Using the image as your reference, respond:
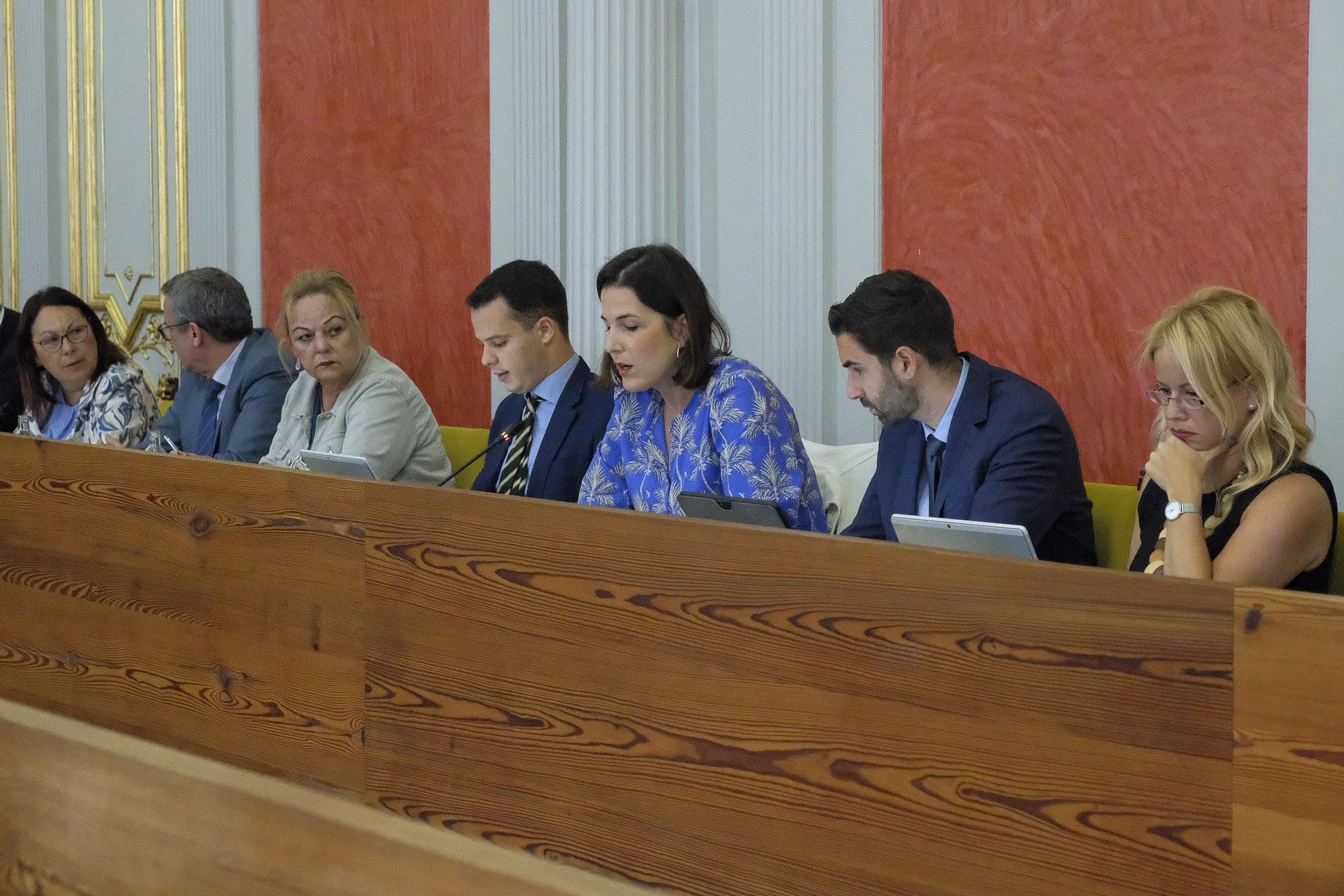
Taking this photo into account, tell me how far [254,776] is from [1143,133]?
7.30 feet

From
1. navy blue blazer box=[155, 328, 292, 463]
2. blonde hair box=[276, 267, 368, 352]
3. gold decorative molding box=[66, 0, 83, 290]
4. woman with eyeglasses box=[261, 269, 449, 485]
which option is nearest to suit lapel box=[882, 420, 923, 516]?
woman with eyeglasses box=[261, 269, 449, 485]

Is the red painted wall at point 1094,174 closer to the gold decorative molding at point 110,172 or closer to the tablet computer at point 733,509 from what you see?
the tablet computer at point 733,509

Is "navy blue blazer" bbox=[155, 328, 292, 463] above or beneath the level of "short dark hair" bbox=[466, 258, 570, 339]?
beneath

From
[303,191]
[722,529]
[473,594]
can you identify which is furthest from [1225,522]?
[303,191]

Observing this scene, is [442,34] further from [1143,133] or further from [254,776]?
[254,776]

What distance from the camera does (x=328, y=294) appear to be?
11.6ft

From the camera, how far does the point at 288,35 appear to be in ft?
16.3

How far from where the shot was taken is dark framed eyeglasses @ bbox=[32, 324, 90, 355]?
3.99 meters

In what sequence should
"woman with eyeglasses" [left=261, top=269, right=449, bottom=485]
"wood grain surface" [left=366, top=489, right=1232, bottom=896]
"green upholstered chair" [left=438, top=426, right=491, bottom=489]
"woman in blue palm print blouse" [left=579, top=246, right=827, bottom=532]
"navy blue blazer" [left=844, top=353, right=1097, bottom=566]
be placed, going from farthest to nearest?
"green upholstered chair" [left=438, top=426, right=491, bottom=489], "woman with eyeglasses" [left=261, top=269, right=449, bottom=485], "woman in blue palm print blouse" [left=579, top=246, right=827, bottom=532], "navy blue blazer" [left=844, top=353, right=1097, bottom=566], "wood grain surface" [left=366, top=489, right=1232, bottom=896]

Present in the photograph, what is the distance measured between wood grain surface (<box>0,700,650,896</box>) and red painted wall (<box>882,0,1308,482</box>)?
194 cm

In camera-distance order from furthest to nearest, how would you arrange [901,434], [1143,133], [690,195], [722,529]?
[690,195] < [1143,133] < [901,434] < [722,529]

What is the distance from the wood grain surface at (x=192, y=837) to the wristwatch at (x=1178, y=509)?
38.5 inches

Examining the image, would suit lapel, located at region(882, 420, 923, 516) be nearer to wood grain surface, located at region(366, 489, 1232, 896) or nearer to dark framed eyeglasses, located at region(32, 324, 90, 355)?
wood grain surface, located at region(366, 489, 1232, 896)

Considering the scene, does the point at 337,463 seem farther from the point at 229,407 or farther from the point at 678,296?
the point at 229,407
